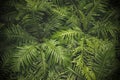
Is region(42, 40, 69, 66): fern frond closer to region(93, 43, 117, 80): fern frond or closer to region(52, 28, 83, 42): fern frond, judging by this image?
region(52, 28, 83, 42): fern frond

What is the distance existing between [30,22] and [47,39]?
0.25 m

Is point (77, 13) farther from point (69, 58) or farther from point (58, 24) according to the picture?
point (69, 58)

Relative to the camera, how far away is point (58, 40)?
82.5 inches

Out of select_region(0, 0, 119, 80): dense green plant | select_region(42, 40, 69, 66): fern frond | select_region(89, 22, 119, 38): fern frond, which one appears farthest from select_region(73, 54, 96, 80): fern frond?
select_region(89, 22, 119, 38): fern frond

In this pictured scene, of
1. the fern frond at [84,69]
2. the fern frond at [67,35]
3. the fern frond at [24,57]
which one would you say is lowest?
the fern frond at [84,69]

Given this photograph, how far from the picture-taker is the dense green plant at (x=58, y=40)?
2.03 metres

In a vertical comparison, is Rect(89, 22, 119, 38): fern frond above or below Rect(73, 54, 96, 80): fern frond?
above

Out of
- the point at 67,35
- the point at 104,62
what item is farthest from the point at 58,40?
the point at 104,62

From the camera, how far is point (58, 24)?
2.14 metres

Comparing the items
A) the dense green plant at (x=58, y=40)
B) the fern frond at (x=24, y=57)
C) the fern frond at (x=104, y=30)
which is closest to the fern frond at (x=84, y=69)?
the dense green plant at (x=58, y=40)

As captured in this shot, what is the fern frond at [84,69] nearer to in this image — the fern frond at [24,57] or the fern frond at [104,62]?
the fern frond at [104,62]

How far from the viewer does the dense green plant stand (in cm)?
203

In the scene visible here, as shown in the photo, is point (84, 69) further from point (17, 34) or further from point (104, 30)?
point (17, 34)

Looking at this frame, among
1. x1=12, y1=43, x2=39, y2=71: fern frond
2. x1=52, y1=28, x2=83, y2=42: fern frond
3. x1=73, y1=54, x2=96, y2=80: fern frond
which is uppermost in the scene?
x1=52, y1=28, x2=83, y2=42: fern frond
